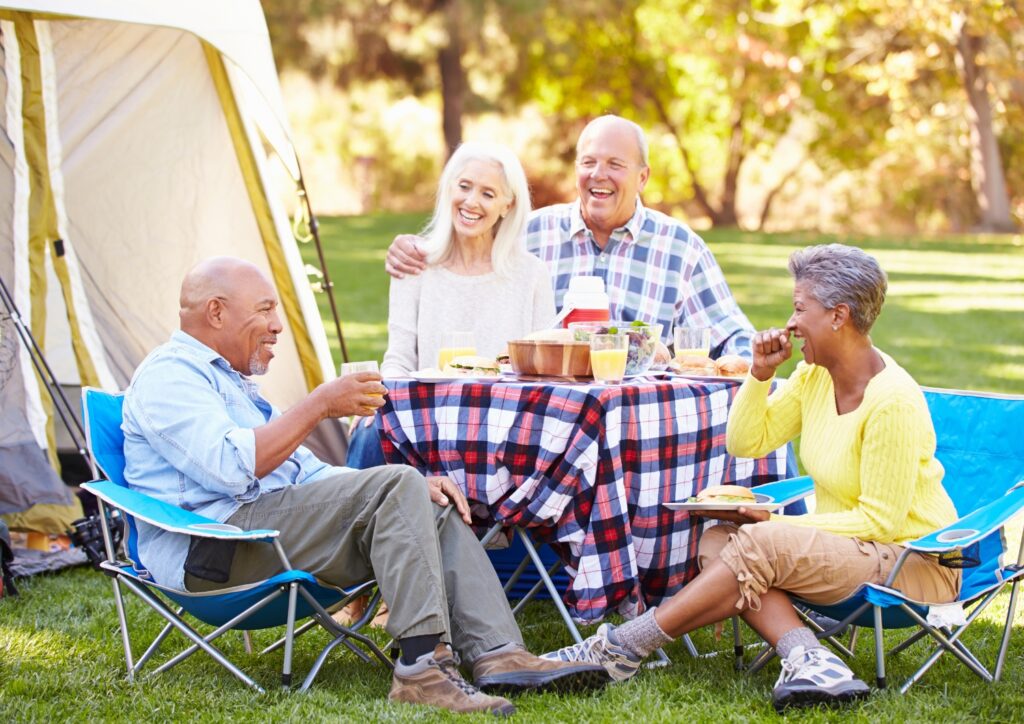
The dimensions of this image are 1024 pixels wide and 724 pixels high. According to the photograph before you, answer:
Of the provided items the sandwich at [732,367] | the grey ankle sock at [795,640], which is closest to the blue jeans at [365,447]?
the sandwich at [732,367]

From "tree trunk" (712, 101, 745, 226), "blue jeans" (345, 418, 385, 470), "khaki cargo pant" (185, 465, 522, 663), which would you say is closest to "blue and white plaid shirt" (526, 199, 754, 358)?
"blue jeans" (345, 418, 385, 470)

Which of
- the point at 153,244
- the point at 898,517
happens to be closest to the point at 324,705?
the point at 898,517

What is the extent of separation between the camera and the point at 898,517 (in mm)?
2928

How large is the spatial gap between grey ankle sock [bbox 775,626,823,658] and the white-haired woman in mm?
1374

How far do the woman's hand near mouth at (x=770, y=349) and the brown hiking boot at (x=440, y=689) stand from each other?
99 cm

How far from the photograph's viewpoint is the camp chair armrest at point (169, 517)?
2836mm

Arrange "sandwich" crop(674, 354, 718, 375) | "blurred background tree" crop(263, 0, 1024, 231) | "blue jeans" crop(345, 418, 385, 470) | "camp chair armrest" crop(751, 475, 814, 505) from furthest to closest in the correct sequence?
"blurred background tree" crop(263, 0, 1024, 231) < "blue jeans" crop(345, 418, 385, 470) < "sandwich" crop(674, 354, 718, 375) < "camp chair armrest" crop(751, 475, 814, 505)

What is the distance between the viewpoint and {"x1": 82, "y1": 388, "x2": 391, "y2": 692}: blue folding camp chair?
2.87 m

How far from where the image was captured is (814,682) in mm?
2818

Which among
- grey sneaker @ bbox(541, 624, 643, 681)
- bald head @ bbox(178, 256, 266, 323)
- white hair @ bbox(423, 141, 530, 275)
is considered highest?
white hair @ bbox(423, 141, 530, 275)

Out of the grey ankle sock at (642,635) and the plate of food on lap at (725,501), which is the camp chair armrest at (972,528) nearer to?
the plate of food on lap at (725,501)

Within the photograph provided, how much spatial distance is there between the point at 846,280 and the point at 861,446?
376 mm

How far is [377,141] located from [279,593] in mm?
19576

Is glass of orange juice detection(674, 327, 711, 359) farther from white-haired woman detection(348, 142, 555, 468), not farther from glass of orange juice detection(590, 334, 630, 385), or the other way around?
white-haired woman detection(348, 142, 555, 468)
